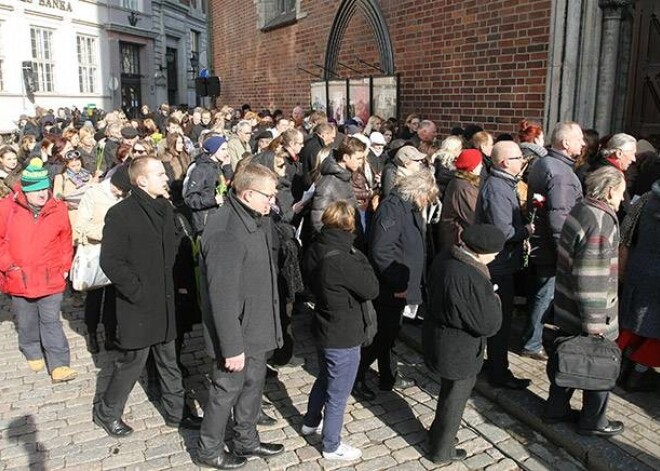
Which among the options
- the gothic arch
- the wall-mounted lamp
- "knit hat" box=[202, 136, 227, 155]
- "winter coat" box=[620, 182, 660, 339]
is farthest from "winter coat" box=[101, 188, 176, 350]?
the wall-mounted lamp

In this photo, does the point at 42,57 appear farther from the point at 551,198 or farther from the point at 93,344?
the point at 551,198

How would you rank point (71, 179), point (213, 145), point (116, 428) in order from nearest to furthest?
1. point (116, 428)
2. point (213, 145)
3. point (71, 179)

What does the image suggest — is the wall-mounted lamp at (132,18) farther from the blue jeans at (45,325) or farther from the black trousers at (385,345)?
the black trousers at (385,345)

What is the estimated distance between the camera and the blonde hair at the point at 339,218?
3576mm

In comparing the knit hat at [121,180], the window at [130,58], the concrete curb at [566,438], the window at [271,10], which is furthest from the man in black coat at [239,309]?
the window at [130,58]

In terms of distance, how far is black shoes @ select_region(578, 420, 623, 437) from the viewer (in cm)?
374

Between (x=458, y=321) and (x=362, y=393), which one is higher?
(x=458, y=321)

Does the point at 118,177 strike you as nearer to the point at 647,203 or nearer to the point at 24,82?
the point at 647,203

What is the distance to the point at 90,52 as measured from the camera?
29891 millimetres

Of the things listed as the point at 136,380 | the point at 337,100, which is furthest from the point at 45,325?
the point at 337,100

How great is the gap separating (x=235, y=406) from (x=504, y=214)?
229 cm

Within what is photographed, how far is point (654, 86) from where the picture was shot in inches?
267

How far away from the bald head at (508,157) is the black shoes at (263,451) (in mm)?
2494

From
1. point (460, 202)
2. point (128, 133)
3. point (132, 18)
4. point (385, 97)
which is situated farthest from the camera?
point (132, 18)
